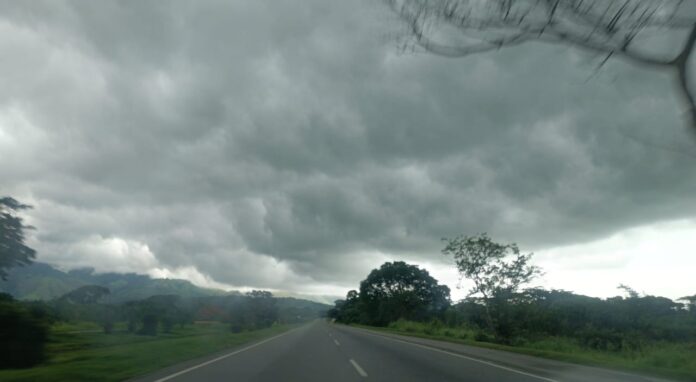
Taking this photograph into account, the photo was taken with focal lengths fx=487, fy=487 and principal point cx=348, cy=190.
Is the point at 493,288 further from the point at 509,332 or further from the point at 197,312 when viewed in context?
the point at 197,312

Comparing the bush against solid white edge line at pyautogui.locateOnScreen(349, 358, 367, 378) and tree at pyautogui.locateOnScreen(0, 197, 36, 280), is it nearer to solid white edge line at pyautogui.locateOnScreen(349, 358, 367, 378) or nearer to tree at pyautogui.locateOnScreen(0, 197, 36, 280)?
solid white edge line at pyautogui.locateOnScreen(349, 358, 367, 378)

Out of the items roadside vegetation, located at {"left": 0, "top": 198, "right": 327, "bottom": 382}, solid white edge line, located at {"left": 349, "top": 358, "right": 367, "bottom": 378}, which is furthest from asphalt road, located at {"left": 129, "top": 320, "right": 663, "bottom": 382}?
roadside vegetation, located at {"left": 0, "top": 198, "right": 327, "bottom": 382}

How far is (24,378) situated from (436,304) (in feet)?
312

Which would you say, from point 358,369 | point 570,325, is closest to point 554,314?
point 570,325

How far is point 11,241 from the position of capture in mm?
28781

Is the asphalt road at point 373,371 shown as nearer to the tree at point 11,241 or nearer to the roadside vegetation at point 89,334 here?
the roadside vegetation at point 89,334

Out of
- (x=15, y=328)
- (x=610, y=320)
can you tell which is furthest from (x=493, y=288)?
(x=15, y=328)

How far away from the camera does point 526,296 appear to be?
32.3m

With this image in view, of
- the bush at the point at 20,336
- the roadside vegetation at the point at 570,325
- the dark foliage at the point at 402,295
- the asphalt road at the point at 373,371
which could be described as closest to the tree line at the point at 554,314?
the roadside vegetation at the point at 570,325

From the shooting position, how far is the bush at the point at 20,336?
12.2 m

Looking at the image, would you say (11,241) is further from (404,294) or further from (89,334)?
(404,294)

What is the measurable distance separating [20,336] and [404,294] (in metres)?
90.3

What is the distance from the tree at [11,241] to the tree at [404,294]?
2968 inches

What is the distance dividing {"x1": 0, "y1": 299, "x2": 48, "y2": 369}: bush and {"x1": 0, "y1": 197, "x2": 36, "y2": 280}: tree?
59.1 feet
